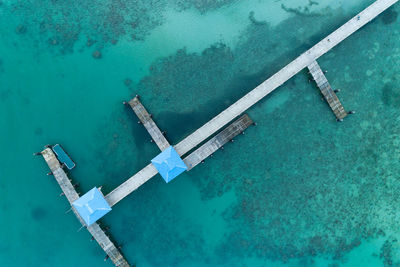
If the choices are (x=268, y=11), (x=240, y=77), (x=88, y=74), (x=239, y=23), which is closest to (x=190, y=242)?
(x=240, y=77)

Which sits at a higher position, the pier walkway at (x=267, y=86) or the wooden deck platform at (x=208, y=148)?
the pier walkway at (x=267, y=86)

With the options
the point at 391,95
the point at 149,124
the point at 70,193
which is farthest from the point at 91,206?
the point at 391,95

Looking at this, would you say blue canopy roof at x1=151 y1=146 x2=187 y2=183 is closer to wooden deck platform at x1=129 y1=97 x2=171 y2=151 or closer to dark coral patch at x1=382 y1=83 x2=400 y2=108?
wooden deck platform at x1=129 y1=97 x2=171 y2=151

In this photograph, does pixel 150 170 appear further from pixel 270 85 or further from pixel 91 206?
pixel 270 85

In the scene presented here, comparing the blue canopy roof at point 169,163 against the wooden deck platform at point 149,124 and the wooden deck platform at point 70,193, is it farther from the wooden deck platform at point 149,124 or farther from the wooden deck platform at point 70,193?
the wooden deck platform at point 70,193

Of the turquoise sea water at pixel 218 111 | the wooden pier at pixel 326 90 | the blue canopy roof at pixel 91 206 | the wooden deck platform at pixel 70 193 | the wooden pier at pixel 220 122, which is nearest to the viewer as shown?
the blue canopy roof at pixel 91 206

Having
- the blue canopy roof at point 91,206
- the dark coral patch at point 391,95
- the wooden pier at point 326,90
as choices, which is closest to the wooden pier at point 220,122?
the wooden pier at point 326,90

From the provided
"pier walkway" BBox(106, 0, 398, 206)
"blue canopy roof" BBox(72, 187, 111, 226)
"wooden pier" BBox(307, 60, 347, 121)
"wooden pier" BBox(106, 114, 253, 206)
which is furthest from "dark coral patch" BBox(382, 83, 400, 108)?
"blue canopy roof" BBox(72, 187, 111, 226)
